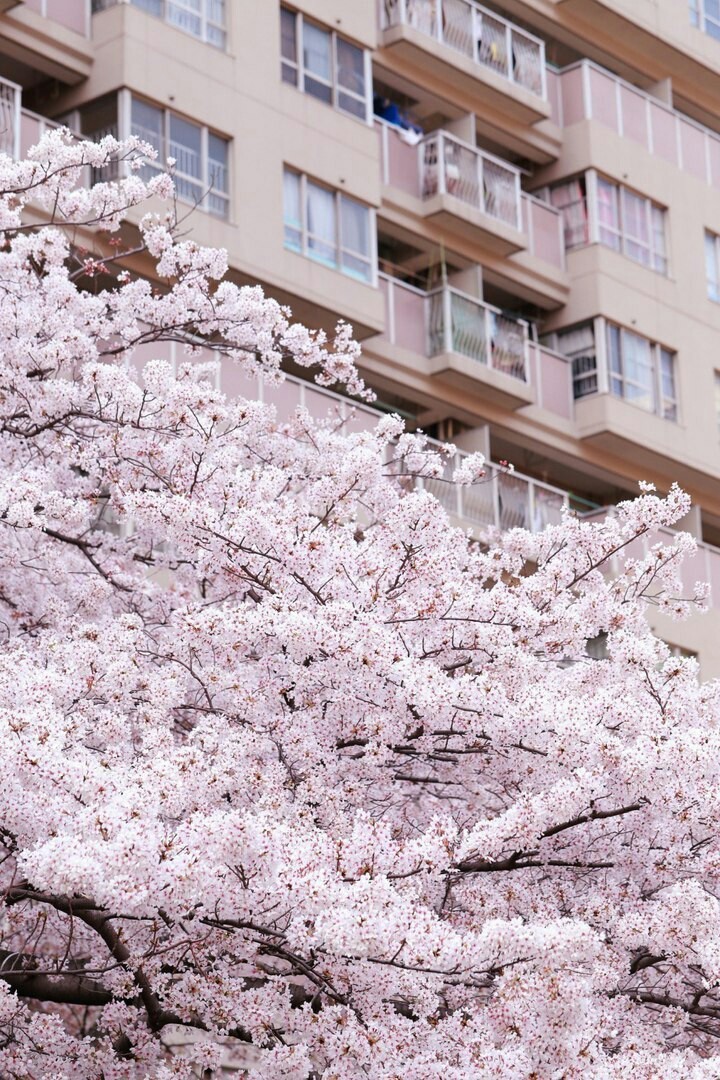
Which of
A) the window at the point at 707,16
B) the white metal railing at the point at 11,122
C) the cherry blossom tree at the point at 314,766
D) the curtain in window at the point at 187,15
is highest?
the window at the point at 707,16

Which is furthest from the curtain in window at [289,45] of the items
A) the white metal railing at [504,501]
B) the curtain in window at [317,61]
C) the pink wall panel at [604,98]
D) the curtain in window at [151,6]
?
the pink wall panel at [604,98]

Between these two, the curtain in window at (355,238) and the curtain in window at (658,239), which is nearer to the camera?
the curtain in window at (355,238)

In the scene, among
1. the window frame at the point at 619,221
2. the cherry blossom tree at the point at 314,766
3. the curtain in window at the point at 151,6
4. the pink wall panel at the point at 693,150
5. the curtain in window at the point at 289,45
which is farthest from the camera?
the pink wall panel at the point at 693,150

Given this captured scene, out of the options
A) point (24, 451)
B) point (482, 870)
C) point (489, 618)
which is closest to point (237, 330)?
point (24, 451)

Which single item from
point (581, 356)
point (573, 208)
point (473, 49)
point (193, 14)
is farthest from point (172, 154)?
point (573, 208)

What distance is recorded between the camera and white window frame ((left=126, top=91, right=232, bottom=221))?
22.7 metres

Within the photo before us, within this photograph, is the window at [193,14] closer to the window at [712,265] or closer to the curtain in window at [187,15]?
the curtain in window at [187,15]

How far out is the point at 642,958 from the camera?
33.9 feet

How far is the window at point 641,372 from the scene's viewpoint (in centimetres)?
2989

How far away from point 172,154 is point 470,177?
6.82 metres

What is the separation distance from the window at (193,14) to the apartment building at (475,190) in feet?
0.11

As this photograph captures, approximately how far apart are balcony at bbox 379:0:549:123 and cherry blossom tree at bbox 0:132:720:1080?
1458 cm

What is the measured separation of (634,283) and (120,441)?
18.9 metres

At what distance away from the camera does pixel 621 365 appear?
2991 centimetres
